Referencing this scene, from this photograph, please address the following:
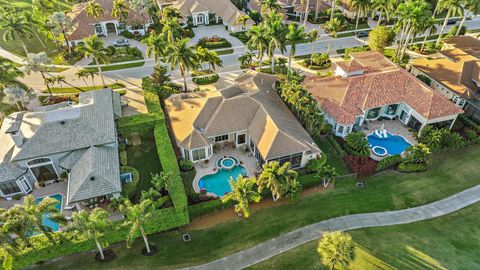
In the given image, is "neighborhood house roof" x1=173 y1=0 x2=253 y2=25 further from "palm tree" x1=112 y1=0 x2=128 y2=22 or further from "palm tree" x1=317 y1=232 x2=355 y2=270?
"palm tree" x1=317 y1=232 x2=355 y2=270

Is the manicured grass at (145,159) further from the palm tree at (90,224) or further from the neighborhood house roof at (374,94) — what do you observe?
the neighborhood house roof at (374,94)

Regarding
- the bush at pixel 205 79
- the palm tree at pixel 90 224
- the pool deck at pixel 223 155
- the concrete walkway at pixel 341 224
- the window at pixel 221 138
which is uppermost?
the palm tree at pixel 90 224

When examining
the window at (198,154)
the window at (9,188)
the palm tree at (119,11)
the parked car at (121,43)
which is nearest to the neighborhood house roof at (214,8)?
the palm tree at (119,11)

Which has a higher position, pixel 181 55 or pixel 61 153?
pixel 181 55

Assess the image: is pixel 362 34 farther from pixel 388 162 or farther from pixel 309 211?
pixel 309 211

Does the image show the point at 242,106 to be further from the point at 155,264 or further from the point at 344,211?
the point at 155,264

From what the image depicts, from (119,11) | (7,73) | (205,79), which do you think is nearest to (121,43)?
(119,11)
